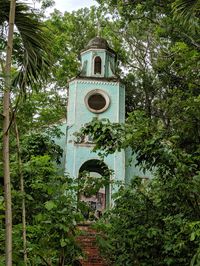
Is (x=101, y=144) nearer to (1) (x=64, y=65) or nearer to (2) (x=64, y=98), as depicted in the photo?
(1) (x=64, y=65)

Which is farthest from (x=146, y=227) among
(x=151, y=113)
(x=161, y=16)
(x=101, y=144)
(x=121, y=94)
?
(x=151, y=113)

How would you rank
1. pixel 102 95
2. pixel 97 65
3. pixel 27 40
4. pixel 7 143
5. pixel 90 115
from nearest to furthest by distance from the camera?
pixel 7 143 → pixel 27 40 → pixel 90 115 → pixel 102 95 → pixel 97 65

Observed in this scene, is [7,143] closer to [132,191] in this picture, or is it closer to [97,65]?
[132,191]

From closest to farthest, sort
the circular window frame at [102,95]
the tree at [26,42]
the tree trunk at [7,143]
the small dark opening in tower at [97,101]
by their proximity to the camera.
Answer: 1. the tree trunk at [7,143]
2. the tree at [26,42]
3. the circular window frame at [102,95]
4. the small dark opening in tower at [97,101]

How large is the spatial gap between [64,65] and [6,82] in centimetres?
1675

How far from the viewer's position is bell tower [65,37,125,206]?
14.2 m

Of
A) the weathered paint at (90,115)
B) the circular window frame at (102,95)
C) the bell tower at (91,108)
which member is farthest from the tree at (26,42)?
the circular window frame at (102,95)

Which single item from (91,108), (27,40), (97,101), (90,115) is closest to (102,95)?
(97,101)

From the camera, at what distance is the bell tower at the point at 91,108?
46.7ft

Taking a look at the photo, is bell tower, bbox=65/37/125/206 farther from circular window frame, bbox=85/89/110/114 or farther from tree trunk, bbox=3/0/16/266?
tree trunk, bbox=3/0/16/266

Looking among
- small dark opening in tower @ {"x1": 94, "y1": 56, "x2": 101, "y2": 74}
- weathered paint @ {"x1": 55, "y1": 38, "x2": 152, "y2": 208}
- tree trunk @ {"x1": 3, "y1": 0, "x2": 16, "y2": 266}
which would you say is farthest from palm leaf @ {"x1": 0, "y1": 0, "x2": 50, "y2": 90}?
small dark opening in tower @ {"x1": 94, "y1": 56, "x2": 101, "y2": 74}

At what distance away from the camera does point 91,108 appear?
1497 cm

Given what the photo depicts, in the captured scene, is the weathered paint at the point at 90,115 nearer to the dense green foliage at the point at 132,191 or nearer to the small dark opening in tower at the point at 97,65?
the small dark opening in tower at the point at 97,65

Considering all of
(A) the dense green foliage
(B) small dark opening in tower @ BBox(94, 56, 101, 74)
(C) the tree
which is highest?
(B) small dark opening in tower @ BBox(94, 56, 101, 74)
